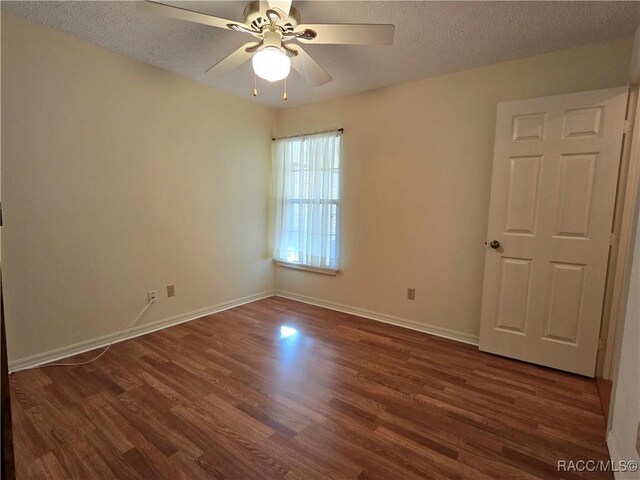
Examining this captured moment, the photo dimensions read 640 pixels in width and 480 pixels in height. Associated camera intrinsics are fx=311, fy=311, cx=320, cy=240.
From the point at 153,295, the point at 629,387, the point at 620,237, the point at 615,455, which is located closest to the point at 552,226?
the point at 620,237

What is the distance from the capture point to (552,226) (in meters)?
2.31

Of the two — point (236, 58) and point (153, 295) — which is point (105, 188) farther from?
point (236, 58)

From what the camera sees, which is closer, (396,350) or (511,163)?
(511,163)

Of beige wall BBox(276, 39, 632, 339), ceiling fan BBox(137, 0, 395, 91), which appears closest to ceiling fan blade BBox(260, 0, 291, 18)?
ceiling fan BBox(137, 0, 395, 91)

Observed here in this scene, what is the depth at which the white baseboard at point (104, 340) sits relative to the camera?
2.22m

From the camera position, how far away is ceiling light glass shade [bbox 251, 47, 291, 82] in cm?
163

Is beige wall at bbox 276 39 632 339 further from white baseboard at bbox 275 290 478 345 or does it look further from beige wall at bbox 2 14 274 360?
beige wall at bbox 2 14 274 360

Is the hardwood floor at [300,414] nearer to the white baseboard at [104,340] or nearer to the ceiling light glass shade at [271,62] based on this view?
the white baseboard at [104,340]

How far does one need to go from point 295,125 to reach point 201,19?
218cm

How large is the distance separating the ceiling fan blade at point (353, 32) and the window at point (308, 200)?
1693 mm

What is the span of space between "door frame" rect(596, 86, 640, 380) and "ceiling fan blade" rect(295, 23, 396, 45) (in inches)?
69.1

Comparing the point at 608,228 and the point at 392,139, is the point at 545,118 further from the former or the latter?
the point at 392,139

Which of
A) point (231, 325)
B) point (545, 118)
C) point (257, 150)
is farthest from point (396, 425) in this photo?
point (257, 150)

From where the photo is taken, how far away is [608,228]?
213 cm
